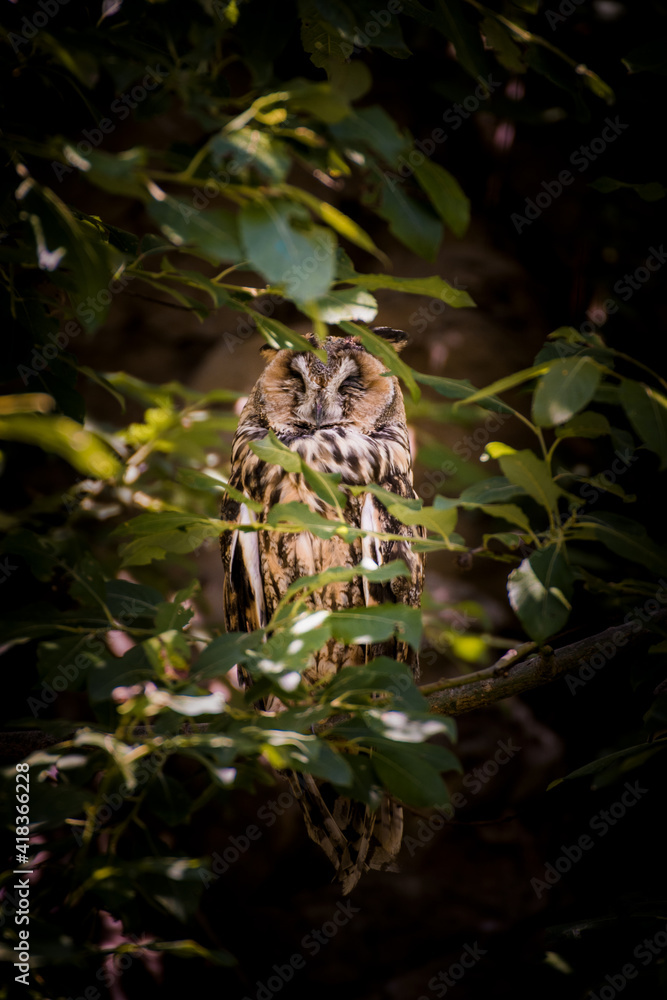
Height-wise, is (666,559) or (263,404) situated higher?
(666,559)

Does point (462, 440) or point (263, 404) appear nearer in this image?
point (263, 404)

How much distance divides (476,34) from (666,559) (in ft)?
2.85

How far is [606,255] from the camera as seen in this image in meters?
2.87

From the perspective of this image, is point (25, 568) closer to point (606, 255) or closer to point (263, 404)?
point (263, 404)

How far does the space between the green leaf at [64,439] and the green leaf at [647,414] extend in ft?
2.21

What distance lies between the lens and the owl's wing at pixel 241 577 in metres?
1.95

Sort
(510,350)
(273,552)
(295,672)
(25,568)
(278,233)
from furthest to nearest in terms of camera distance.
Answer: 1. (510,350)
2. (25,568)
3. (273,552)
4. (295,672)
5. (278,233)

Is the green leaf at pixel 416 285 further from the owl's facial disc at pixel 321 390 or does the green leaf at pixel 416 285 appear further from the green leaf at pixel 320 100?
the owl's facial disc at pixel 321 390

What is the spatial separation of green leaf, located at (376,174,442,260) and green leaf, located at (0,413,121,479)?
46 centimetres

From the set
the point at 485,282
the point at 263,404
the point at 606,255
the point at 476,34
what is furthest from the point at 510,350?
the point at 476,34

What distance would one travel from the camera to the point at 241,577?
2035 mm

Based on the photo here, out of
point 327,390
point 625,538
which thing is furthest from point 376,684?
point 327,390

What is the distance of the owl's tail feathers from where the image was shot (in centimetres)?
188

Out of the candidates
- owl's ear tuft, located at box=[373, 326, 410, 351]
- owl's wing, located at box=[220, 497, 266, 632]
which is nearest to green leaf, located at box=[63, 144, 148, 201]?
owl's wing, located at box=[220, 497, 266, 632]
